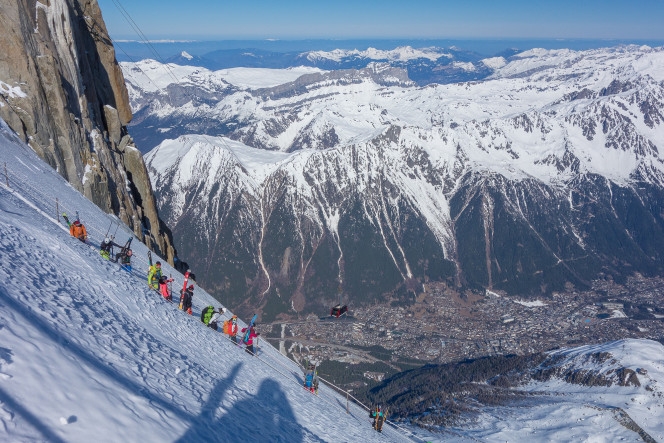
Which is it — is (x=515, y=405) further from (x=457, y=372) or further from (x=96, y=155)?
(x=96, y=155)

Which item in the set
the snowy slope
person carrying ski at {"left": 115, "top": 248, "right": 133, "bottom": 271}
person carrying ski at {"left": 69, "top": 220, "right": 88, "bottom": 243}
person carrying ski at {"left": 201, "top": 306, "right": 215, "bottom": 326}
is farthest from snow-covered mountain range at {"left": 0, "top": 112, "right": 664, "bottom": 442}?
person carrying ski at {"left": 201, "top": 306, "right": 215, "bottom": 326}

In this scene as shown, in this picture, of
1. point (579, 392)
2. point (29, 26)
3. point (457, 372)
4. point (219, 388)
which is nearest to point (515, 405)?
point (579, 392)

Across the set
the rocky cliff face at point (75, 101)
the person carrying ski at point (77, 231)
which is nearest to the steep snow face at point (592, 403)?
the person carrying ski at point (77, 231)

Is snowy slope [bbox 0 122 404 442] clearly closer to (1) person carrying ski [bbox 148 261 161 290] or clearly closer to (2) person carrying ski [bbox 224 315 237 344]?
(1) person carrying ski [bbox 148 261 161 290]

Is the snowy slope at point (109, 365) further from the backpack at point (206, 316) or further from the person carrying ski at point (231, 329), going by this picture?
the backpack at point (206, 316)

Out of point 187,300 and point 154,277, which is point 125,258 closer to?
point 154,277

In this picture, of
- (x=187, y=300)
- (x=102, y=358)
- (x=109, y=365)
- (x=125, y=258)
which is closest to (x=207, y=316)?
(x=187, y=300)
